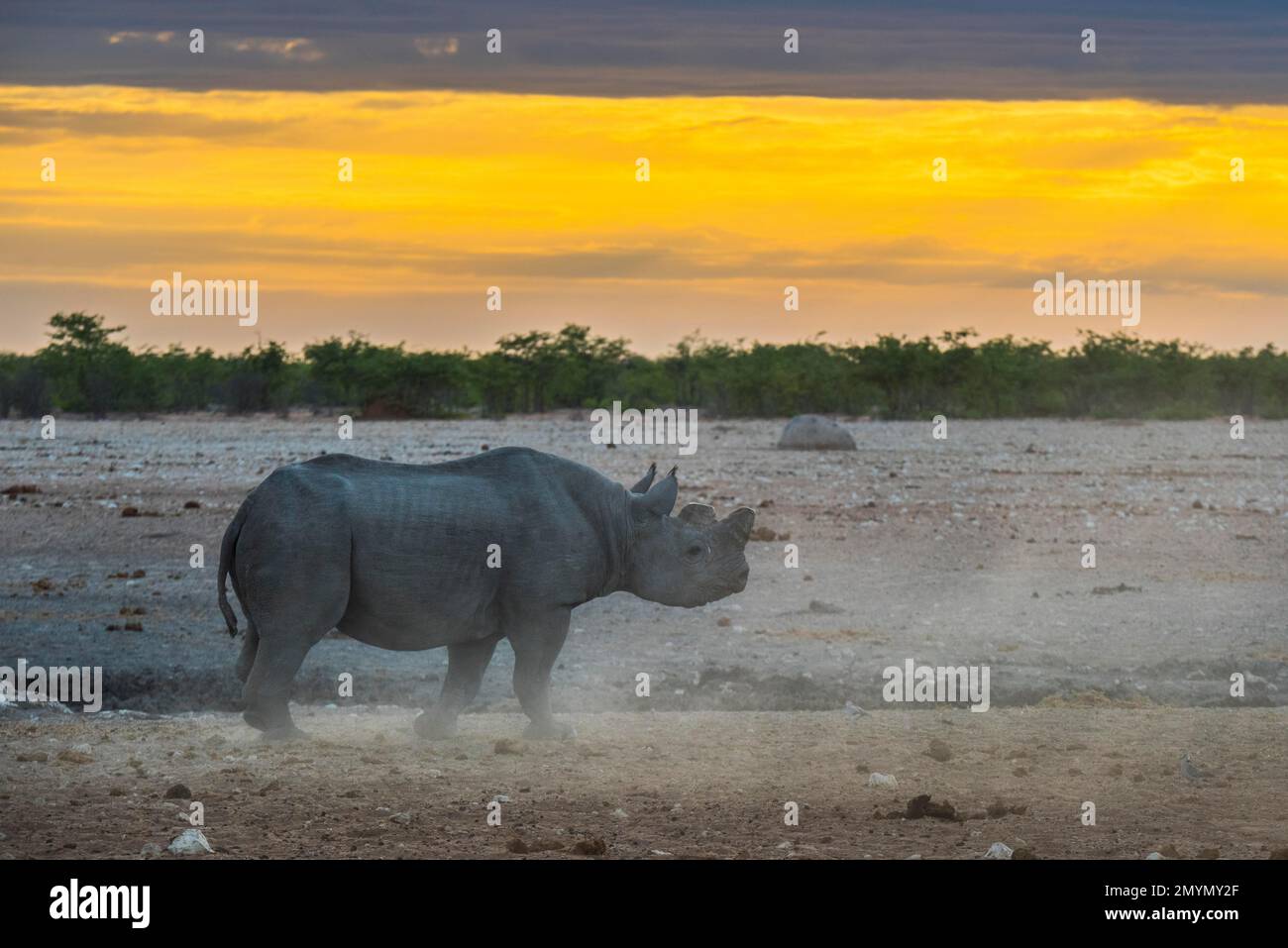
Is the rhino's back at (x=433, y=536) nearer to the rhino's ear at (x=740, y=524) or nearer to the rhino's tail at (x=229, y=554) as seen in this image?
the rhino's tail at (x=229, y=554)

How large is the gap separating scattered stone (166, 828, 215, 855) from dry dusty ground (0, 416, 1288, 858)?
0.15 metres

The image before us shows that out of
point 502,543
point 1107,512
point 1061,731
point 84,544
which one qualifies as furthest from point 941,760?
point 1107,512

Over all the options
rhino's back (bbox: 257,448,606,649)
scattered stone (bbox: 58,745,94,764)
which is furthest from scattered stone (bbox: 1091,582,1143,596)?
scattered stone (bbox: 58,745,94,764)

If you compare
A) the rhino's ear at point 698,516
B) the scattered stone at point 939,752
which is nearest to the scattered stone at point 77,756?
the rhino's ear at point 698,516

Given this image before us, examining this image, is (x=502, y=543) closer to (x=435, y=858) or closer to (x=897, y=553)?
(x=435, y=858)

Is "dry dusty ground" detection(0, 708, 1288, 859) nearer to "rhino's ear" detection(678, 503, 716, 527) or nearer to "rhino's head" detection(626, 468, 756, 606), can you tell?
"rhino's head" detection(626, 468, 756, 606)

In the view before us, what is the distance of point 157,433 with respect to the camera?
42.3 metres

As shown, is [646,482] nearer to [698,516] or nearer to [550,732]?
[698,516]

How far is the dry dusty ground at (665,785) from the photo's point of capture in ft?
26.5

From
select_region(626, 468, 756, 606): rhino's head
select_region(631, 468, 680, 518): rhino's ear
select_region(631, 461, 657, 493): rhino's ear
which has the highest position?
select_region(631, 461, 657, 493): rhino's ear

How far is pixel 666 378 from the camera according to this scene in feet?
244

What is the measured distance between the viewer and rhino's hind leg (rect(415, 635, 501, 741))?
10.5 m

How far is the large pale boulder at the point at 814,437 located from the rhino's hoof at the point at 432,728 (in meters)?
27.7

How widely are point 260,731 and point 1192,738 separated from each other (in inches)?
218
